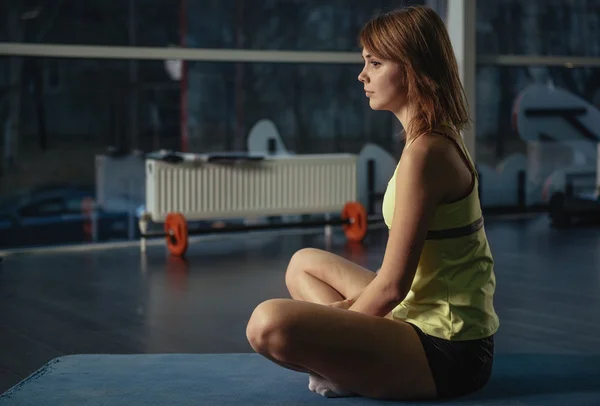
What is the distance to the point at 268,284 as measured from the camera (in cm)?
480

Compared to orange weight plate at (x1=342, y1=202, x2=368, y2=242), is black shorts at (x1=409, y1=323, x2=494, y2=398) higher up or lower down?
higher up

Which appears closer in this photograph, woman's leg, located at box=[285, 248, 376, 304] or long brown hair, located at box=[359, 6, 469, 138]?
long brown hair, located at box=[359, 6, 469, 138]

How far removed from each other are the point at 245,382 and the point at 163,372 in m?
0.28

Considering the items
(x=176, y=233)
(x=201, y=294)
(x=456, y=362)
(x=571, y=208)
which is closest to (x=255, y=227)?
(x=176, y=233)

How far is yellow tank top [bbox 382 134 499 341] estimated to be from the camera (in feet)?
7.10

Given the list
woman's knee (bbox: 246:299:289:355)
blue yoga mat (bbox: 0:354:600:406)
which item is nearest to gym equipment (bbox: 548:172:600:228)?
blue yoga mat (bbox: 0:354:600:406)

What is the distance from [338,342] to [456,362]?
0.31 metres

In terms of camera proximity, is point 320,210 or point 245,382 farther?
point 320,210

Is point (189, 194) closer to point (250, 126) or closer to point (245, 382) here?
point (250, 126)

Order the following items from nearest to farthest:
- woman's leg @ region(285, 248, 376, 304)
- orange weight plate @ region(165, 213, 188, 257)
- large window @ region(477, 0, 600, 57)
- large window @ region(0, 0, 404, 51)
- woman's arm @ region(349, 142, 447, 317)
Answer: woman's arm @ region(349, 142, 447, 317), woman's leg @ region(285, 248, 376, 304), orange weight plate @ region(165, 213, 188, 257), large window @ region(0, 0, 404, 51), large window @ region(477, 0, 600, 57)

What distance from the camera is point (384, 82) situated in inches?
85.2

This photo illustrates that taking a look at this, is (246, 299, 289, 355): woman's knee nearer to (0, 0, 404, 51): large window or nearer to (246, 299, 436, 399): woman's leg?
(246, 299, 436, 399): woman's leg

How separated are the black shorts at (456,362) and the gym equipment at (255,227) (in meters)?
3.59

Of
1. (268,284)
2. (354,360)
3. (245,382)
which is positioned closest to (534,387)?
(354,360)
